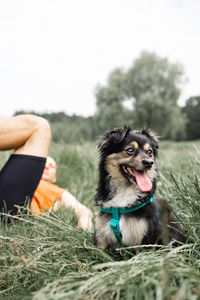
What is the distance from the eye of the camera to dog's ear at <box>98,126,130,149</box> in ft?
7.59

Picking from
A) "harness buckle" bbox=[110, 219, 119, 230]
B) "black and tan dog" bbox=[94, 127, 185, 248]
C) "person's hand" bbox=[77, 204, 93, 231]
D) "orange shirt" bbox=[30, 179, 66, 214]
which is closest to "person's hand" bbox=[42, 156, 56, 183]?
"orange shirt" bbox=[30, 179, 66, 214]

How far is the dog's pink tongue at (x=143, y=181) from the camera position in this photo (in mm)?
2057

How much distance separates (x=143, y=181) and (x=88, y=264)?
88 cm

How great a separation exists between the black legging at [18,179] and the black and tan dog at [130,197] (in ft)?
→ 2.12

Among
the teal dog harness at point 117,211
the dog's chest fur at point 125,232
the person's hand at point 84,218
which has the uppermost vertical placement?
the teal dog harness at point 117,211

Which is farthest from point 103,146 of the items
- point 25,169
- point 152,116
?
point 152,116

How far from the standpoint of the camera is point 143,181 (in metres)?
2.17

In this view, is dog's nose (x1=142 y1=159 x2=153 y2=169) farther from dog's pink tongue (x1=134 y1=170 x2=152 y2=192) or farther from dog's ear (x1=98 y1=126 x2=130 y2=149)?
dog's ear (x1=98 y1=126 x2=130 y2=149)

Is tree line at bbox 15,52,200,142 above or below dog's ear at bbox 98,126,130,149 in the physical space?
above

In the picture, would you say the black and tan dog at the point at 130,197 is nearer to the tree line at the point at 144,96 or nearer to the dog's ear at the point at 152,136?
the dog's ear at the point at 152,136

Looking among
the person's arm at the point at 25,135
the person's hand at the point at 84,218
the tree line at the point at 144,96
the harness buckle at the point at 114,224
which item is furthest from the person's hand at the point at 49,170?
the tree line at the point at 144,96

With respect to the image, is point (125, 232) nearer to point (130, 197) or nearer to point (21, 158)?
point (130, 197)

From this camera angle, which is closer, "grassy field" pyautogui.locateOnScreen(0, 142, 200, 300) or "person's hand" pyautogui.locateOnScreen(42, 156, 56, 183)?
"grassy field" pyautogui.locateOnScreen(0, 142, 200, 300)

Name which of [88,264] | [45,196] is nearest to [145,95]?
[45,196]
